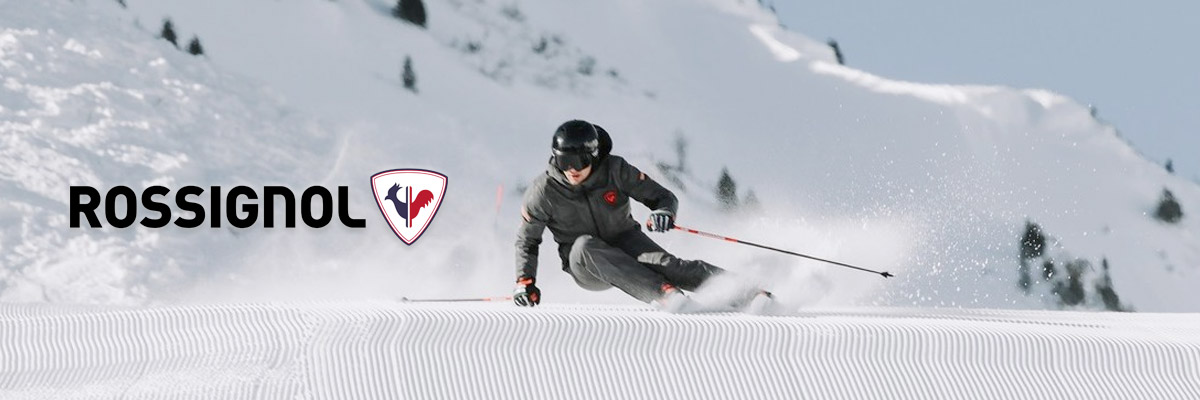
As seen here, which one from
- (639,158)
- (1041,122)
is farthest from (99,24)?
(1041,122)

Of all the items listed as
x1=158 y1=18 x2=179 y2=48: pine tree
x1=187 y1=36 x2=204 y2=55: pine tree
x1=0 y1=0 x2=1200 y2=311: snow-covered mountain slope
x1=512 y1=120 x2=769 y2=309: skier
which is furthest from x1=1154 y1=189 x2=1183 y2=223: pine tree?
x1=512 y1=120 x2=769 y2=309: skier

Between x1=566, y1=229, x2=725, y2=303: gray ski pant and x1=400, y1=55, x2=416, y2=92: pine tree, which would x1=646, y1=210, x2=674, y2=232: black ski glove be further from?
x1=400, y1=55, x2=416, y2=92: pine tree

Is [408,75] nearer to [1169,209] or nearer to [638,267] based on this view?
[638,267]

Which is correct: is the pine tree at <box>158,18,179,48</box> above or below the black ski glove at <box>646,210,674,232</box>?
above

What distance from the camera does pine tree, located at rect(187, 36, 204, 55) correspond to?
3791 cm

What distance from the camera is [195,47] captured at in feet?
127

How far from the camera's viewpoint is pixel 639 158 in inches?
2085

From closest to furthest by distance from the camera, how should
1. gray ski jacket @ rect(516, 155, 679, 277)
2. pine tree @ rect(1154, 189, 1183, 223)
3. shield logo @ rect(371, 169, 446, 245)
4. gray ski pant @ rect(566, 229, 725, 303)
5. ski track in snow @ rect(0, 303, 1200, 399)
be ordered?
ski track in snow @ rect(0, 303, 1200, 399)
gray ski pant @ rect(566, 229, 725, 303)
gray ski jacket @ rect(516, 155, 679, 277)
shield logo @ rect(371, 169, 446, 245)
pine tree @ rect(1154, 189, 1183, 223)

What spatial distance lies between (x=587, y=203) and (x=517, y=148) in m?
36.7

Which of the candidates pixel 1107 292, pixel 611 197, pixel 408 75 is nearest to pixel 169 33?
pixel 408 75

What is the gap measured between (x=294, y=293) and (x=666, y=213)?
1851 centimetres

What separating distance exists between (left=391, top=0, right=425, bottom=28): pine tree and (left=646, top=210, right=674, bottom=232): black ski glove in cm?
4717

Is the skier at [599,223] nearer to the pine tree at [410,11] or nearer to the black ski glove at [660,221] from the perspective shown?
the black ski glove at [660,221]

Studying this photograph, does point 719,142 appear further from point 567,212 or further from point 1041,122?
point 567,212
